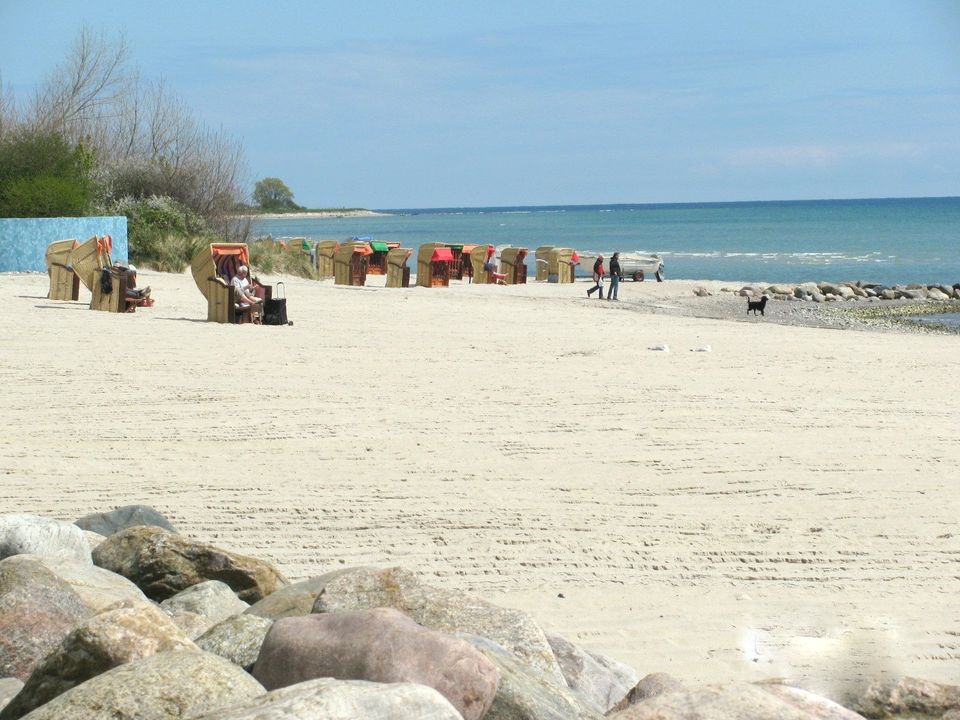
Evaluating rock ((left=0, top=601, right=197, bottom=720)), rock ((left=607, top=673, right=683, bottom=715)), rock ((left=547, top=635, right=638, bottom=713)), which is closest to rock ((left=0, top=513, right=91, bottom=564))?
rock ((left=0, top=601, right=197, bottom=720))

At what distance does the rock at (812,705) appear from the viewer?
12.4 feet

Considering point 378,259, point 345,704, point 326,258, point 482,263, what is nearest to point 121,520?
point 345,704

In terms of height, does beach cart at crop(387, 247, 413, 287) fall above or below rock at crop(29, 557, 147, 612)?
above

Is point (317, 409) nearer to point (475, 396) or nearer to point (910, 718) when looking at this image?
point (475, 396)

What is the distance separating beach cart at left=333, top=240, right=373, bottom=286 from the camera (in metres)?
30.7

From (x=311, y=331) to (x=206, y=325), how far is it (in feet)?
4.82

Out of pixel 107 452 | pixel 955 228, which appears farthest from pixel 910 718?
pixel 955 228

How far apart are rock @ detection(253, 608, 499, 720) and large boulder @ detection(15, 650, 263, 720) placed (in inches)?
13.2

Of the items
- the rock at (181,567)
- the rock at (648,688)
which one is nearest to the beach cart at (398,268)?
the rock at (181,567)

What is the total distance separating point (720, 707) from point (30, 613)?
265 cm

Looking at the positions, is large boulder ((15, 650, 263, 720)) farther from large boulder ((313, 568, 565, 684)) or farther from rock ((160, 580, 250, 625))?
rock ((160, 580, 250, 625))

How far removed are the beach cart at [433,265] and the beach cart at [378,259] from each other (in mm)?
5957

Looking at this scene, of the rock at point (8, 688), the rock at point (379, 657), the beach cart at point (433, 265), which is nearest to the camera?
the rock at point (379, 657)

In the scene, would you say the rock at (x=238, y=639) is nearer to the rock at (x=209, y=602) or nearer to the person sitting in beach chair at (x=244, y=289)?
the rock at (x=209, y=602)
